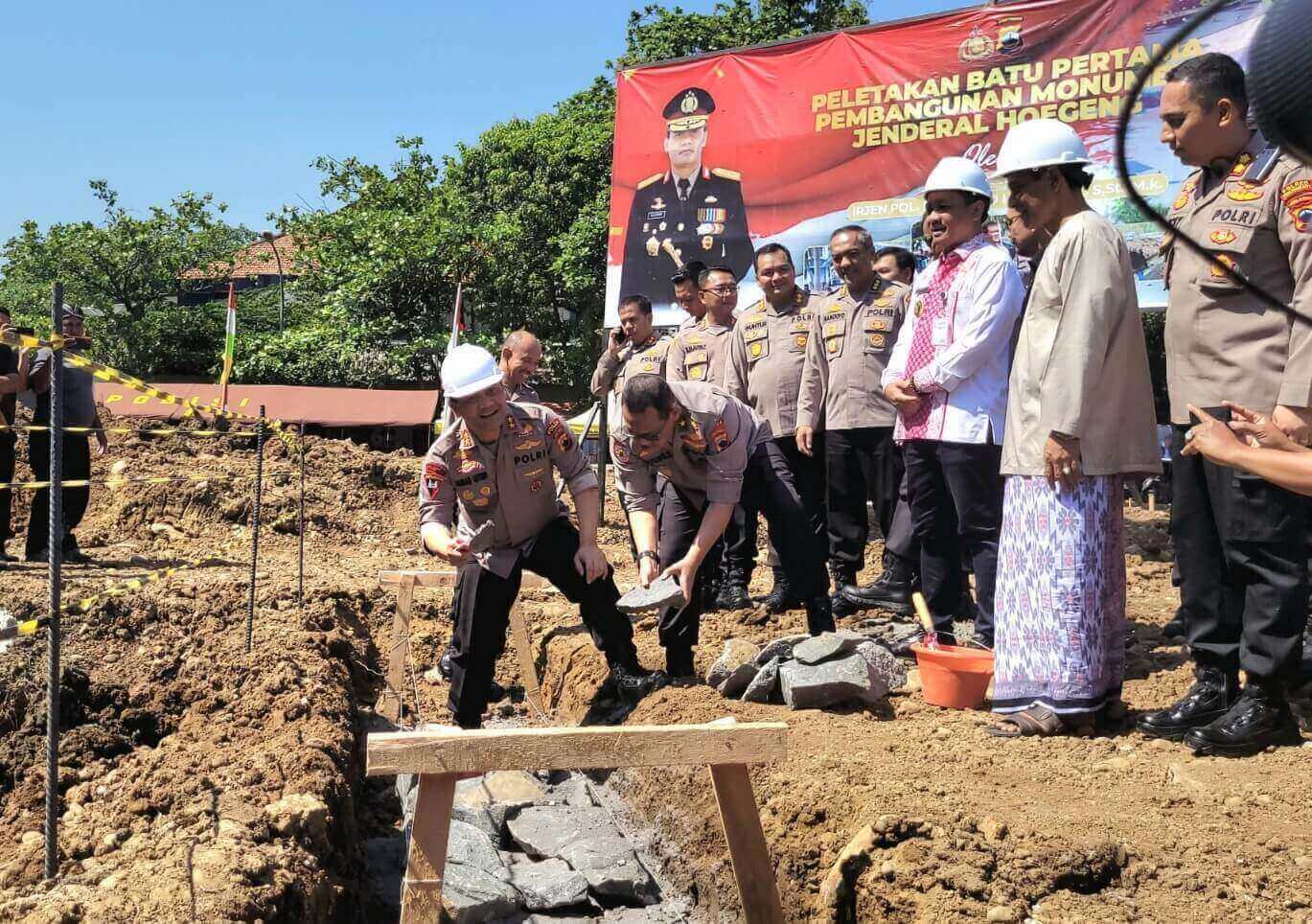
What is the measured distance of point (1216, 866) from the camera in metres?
2.80

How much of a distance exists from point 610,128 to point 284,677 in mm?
22145

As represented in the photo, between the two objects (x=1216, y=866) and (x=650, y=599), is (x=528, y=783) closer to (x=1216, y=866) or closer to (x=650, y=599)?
(x=650, y=599)

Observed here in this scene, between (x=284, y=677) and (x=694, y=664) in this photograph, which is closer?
(x=284, y=677)

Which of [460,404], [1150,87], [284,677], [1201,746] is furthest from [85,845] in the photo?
[1150,87]

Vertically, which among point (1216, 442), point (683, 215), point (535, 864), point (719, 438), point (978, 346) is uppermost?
point (683, 215)

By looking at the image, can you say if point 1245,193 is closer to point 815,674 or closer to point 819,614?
point 815,674

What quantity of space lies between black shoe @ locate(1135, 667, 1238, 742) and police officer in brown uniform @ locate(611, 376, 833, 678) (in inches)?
71.3

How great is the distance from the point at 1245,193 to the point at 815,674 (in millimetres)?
2271

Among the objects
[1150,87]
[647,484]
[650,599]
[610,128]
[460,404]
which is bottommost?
[650,599]

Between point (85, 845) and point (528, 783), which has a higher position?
point (85, 845)

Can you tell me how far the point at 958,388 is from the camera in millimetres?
4715

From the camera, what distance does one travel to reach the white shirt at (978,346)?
15.2 ft

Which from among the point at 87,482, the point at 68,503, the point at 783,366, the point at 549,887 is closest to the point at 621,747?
the point at 549,887

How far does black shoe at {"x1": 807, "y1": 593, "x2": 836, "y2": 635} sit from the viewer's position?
17.7ft
